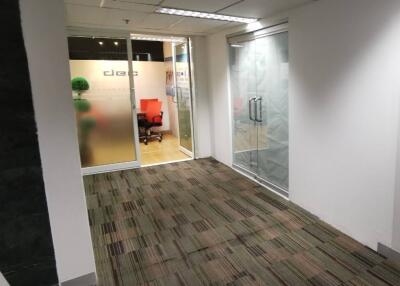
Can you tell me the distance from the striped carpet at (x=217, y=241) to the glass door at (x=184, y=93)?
1912 millimetres

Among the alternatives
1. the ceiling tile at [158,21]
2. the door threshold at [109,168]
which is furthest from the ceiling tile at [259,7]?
the door threshold at [109,168]

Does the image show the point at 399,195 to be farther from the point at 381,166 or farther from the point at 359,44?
the point at 359,44

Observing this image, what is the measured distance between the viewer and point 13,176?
82.2 inches

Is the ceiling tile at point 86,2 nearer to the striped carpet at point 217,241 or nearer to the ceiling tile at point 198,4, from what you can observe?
the ceiling tile at point 198,4

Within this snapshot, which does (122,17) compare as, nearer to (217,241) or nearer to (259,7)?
(259,7)

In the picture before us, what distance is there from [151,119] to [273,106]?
14.1ft

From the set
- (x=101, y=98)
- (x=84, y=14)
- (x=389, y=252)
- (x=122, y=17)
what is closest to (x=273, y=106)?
(x=389, y=252)

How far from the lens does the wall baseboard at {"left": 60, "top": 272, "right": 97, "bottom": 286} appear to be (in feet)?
7.68

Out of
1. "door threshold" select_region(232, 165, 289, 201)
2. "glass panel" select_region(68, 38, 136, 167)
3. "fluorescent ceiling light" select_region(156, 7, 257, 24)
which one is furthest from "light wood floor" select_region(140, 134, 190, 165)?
"fluorescent ceiling light" select_region(156, 7, 257, 24)

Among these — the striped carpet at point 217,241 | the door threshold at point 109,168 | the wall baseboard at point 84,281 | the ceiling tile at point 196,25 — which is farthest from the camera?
the door threshold at point 109,168

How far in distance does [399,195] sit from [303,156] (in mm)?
1194

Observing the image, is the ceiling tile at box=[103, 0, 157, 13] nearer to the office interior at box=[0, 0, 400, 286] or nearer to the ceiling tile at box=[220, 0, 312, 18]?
the office interior at box=[0, 0, 400, 286]

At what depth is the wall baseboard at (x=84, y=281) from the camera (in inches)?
92.1

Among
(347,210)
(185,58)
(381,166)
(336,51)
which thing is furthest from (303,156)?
(185,58)
